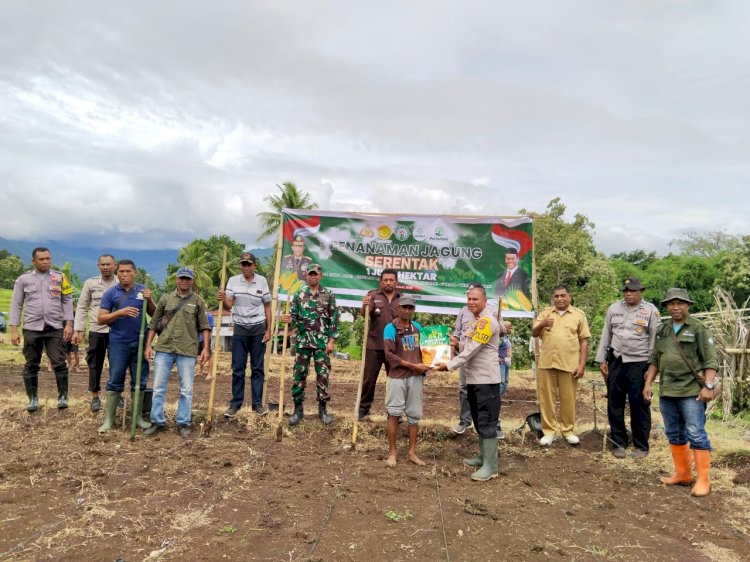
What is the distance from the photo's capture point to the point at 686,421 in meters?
5.35

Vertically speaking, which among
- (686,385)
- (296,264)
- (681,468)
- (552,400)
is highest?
(296,264)

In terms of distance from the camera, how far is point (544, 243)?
2739 cm

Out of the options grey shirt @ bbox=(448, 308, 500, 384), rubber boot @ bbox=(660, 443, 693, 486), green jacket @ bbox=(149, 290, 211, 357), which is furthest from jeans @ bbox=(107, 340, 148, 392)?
rubber boot @ bbox=(660, 443, 693, 486)

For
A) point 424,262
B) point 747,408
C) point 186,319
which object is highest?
point 424,262

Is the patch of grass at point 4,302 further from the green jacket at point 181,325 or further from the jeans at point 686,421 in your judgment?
the jeans at point 686,421

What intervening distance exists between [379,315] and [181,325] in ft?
7.67

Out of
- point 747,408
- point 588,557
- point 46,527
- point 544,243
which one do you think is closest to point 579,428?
point 588,557

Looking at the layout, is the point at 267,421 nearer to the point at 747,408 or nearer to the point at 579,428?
the point at 579,428

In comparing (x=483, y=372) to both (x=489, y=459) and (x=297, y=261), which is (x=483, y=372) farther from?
(x=297, y=261)

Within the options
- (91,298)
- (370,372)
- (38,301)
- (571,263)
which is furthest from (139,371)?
(571,263)

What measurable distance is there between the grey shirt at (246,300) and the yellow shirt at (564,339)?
3.45 m

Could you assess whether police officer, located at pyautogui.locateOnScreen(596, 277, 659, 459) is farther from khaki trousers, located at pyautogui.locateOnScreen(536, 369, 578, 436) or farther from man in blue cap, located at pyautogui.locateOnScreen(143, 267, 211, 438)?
man in blue cap, located at pyautogui.locateOnScreen(143, 267, 211, 438)

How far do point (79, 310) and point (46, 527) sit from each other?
361 centimetres

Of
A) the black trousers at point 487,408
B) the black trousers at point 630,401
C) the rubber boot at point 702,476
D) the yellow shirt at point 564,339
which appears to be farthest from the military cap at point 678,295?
the black trousers at point 487,408
